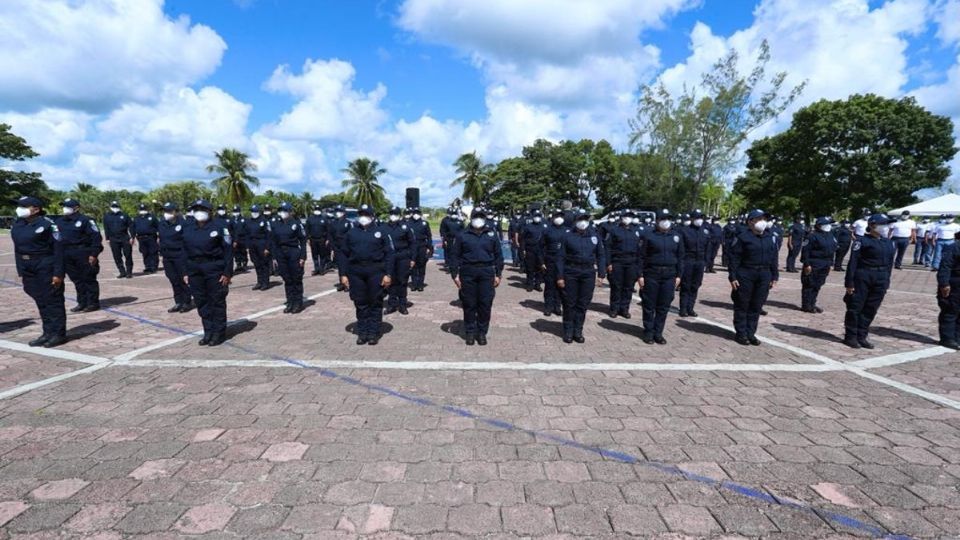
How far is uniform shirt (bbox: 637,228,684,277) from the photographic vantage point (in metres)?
6.36

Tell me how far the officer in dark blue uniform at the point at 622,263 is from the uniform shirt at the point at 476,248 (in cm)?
281

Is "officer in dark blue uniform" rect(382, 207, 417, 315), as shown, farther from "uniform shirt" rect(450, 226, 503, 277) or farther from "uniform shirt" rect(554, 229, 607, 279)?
"uniform shirt" rect(554, 229, 607, 279)

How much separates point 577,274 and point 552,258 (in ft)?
3.97

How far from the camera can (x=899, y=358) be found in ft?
18.7

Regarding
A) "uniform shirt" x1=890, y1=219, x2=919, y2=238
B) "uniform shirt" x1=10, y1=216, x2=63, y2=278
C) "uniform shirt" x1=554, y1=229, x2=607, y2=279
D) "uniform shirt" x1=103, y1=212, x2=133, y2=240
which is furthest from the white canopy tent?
"uniform shirt" x1=103, y1=212, x2=133, y2=240

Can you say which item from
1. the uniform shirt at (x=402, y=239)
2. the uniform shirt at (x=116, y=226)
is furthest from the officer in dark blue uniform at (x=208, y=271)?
the uniform shirt at (x=116, y=226)

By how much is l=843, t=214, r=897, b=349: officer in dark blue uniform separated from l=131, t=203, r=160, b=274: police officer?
52.3 feet

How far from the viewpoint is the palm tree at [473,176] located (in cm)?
5191

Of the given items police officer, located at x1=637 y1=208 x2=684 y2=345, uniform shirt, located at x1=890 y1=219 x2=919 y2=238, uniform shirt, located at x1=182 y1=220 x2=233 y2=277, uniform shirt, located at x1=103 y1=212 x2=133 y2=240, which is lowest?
police officer, located at x1=637 y1=208 x2=684 y2=345

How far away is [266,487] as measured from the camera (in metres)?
2.85

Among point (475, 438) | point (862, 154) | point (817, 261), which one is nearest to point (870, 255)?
point (817, 261)

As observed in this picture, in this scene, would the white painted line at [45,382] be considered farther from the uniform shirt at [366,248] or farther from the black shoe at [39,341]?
the uniform shirt at [366,248]

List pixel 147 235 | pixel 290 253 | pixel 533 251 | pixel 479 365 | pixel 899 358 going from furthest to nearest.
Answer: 1. pixel 147 235
2. pixel 533 251
3. pixel 290 253
4. pixel 899 358
5. pixel 479 365

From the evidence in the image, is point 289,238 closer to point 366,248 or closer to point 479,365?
point 366,248
